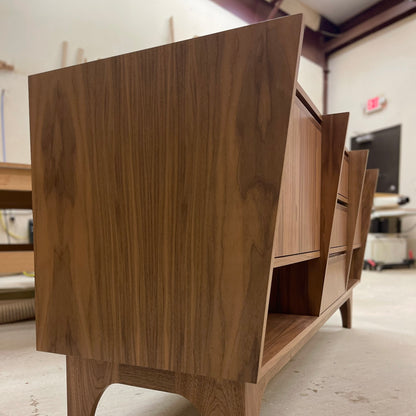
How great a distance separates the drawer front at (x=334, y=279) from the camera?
1067mm

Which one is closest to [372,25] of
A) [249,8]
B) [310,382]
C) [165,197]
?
[249,8]

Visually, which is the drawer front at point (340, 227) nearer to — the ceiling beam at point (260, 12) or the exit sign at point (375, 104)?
the ceiling beam at point (260, 12)

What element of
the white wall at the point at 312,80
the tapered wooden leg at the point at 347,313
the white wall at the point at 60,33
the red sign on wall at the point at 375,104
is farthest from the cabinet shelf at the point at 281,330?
the white wall at the point at 312,80

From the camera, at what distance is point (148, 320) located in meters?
0.63

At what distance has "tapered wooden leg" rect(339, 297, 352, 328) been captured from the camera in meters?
1.59

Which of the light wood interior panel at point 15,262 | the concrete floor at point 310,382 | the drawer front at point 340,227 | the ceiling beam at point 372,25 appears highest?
the ceiling beam at point 372,25

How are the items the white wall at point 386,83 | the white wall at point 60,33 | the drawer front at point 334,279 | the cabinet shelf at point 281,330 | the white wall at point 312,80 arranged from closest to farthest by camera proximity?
the cabinet shelf at point 281,330, the drawer front at point 334,279, the white wall at point 60,33, the white wall at point 386,83, the white wall at point 312,80

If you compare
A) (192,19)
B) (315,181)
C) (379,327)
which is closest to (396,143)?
(192,19)

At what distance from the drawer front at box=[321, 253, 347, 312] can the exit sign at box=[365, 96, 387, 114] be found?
13.9ft

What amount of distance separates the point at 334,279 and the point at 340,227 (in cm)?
19

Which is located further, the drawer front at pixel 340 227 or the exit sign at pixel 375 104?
the exit sign at pixel 375 104

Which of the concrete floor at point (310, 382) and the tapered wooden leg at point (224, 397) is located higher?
the tapered wooden leg at point (224, 397)

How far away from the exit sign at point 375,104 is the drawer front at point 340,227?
165 inches

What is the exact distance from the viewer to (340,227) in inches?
49.3
